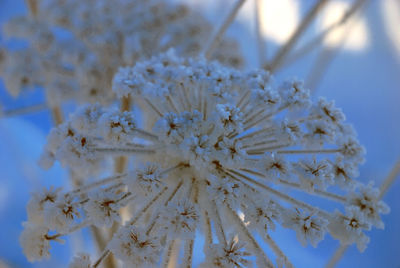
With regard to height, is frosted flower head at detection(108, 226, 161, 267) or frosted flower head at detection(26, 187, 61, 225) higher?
frosted flower head at detection(26, 187, 61, 225)

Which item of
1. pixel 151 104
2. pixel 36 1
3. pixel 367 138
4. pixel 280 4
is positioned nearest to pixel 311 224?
pixel 151 104

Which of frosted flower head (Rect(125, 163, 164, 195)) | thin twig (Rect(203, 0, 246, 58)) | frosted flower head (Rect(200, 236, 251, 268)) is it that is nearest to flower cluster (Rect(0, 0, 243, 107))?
thin twig (Rect(203, 0, 246, 58))

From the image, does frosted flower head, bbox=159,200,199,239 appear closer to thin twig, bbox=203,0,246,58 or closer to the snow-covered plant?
the snow-covered plant

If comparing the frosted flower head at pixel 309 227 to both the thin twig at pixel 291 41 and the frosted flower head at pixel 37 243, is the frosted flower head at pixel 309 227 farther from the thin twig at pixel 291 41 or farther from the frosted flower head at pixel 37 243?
the thin twig at pixel 291 41

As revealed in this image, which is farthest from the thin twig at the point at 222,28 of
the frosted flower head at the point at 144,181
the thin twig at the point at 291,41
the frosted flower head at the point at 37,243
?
the frosted flower head at the point at 37,243

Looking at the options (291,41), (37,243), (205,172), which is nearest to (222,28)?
(291,41)

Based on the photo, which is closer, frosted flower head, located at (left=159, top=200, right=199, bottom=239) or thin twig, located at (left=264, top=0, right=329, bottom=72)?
frosted flower head, located at (left=159, top=200, right=199, bottom=239)
